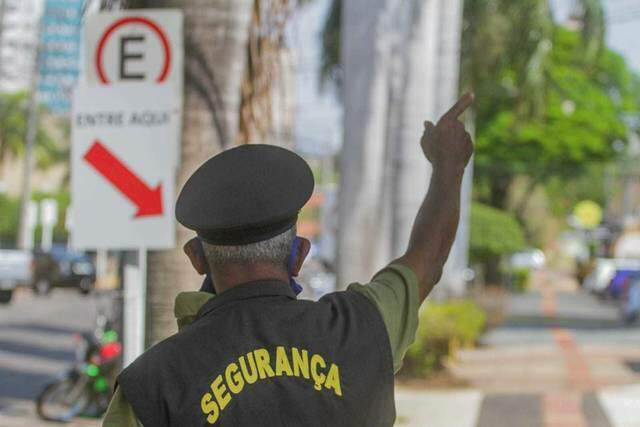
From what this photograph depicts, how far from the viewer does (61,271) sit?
39.8 metres

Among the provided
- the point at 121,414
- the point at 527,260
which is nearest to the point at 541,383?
the point at 121,414

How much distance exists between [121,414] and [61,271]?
3776cm

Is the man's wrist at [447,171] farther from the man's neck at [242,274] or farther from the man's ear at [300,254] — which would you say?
the man's neck at [242,274]

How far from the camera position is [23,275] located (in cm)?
3619

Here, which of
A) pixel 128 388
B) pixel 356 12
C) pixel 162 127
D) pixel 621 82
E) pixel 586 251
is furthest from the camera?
pixel 586 251

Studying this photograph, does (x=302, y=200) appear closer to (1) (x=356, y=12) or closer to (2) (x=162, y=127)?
(2) (x=162, y=127)

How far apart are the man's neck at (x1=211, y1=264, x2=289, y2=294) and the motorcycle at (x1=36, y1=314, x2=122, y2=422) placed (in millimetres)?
10433

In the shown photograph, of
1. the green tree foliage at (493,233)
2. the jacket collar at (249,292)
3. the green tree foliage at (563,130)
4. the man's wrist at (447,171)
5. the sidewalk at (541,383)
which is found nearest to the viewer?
the jacket collar at (249,292)

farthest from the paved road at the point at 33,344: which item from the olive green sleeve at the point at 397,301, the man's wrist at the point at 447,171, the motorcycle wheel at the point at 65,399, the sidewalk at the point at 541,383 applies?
the olive green sleeve at the point at 397,301

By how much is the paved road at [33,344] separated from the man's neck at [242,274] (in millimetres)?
10668

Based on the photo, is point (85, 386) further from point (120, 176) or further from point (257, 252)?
point (257, 252)

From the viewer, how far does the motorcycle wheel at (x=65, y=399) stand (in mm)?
13352

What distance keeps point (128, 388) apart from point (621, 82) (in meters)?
59.1

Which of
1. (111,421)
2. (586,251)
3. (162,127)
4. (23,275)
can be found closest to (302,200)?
(111,421)
